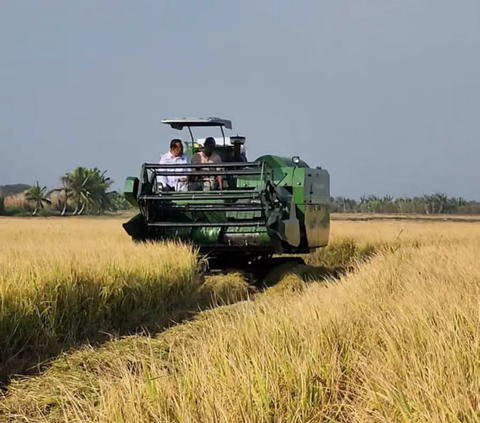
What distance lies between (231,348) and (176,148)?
7.00 meters

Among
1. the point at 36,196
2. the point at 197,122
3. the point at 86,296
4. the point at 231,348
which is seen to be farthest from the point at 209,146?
the point at 36,196

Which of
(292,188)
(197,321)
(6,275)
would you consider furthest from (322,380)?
(292,188)

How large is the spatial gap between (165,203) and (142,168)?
62 centimetres

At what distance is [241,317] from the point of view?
16.1 feet

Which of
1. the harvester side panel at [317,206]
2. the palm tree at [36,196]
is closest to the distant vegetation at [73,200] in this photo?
the palm tree at [36,196]

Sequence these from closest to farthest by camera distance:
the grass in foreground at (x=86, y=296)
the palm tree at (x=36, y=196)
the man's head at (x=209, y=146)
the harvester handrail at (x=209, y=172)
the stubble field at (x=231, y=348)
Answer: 1. the stubble field at (x=231, y=348)
2. the grass in foreground at (x=86, y=296)
3. the harvester handrail at (x=209, y=172)
4. the man's head at (x=209, y=146)
5. the palm tree at (x=36, y=196)

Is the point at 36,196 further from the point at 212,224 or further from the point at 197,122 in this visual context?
the point at 212,224

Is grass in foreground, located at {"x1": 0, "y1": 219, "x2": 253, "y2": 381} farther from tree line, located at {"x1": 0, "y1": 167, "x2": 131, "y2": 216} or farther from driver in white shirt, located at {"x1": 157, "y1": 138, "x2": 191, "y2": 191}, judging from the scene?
tree line, located at {"x1": 0, "y1": 167, "x2": 131, "y2": 216}

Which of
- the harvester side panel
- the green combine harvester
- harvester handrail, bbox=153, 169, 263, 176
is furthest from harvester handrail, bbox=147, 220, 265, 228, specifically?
the harvester side panel

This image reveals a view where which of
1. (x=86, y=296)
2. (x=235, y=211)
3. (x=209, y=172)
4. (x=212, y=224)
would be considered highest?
(x=209, y=172)

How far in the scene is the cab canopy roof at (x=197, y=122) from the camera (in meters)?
11.4

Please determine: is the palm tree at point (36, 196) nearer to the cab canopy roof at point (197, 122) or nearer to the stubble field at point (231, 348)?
the cab canopy roof at point (197, 122)

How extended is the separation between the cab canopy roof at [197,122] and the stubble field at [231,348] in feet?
12.8

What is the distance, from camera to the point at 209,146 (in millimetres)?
11195
